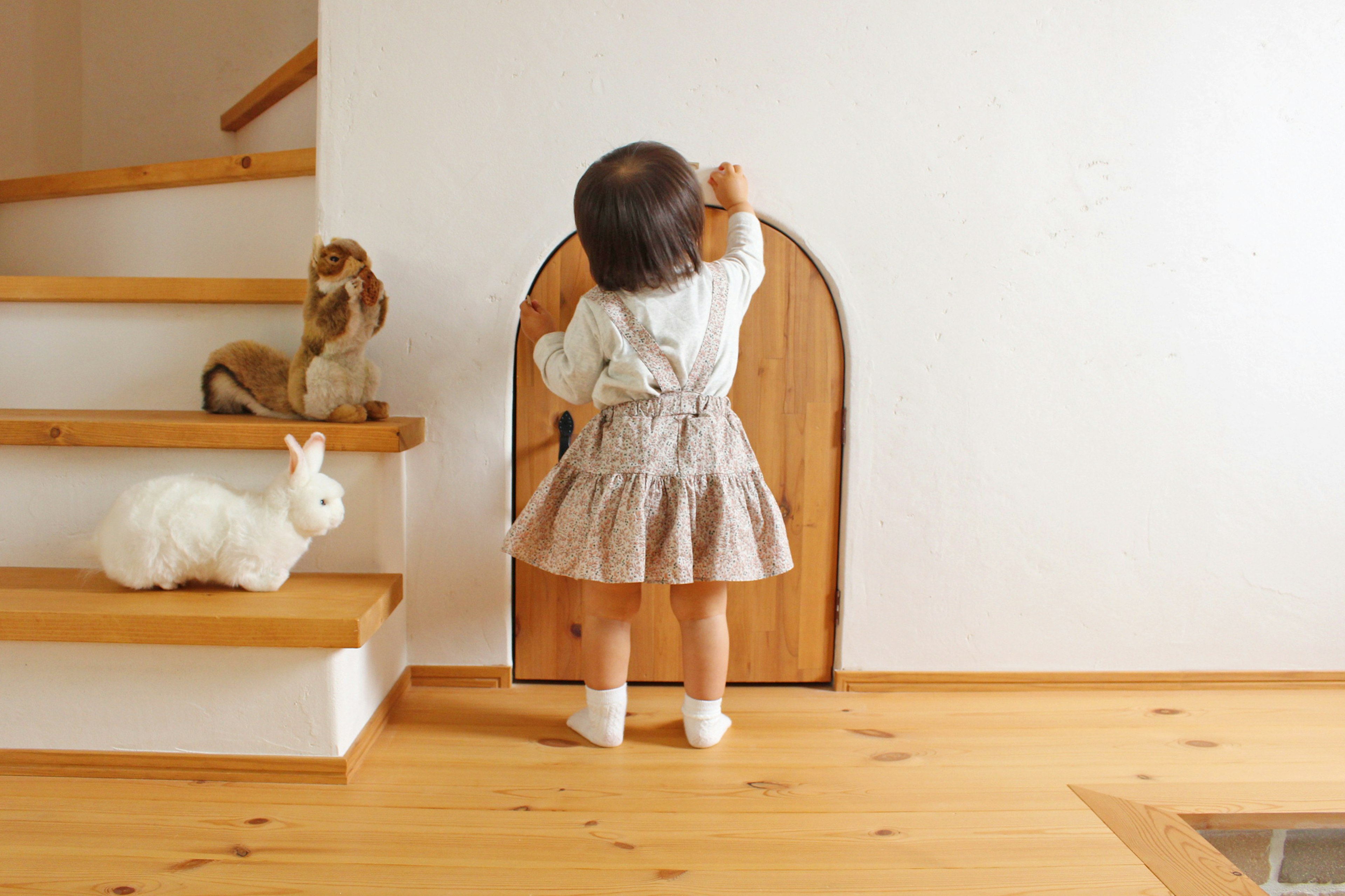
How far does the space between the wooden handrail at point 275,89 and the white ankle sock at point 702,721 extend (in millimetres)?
1787

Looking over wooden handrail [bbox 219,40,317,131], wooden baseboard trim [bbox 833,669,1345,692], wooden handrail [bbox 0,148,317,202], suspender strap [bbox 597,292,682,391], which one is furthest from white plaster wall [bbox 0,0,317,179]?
wooden baseboard trim [bbox 833,669,1345,692]

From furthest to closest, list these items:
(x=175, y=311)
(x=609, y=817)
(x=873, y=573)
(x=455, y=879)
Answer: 1. (x=873, y=573)
2. (x=175, y=311)
3. (x=609, y=817)
4. (x=455, y=879)

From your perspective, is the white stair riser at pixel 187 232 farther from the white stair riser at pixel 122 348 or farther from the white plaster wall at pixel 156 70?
the white plaster wall at pixel 156 70

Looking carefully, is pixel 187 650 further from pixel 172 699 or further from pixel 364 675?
pixel 364 675

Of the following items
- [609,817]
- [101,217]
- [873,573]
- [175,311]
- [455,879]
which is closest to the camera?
[455,879]

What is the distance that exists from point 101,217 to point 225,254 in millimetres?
407

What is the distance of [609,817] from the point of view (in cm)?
128

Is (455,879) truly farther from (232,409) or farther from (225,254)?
(225,254)

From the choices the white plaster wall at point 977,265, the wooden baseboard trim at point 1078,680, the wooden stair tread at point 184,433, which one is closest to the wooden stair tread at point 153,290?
the white plaster wall at point 977,265

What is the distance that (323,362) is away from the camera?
58.7 inches

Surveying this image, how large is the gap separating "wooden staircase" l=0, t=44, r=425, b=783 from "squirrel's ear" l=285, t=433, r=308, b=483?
3.8 inches

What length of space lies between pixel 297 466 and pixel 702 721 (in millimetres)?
908

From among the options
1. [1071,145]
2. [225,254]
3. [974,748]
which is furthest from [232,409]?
[1071,145]

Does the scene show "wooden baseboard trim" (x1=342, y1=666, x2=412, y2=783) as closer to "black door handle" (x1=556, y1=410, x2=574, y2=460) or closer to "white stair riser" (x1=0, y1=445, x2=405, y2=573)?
"white stair riser" (x1=0, y1=445, x2=405, y2=573)
